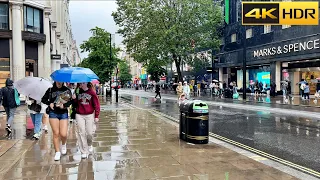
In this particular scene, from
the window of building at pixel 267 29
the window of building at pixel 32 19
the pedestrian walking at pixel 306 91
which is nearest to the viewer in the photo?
the pedestrian walking at pixel 306 91

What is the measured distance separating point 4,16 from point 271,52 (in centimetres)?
2618

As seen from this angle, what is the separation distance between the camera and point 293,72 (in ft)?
108

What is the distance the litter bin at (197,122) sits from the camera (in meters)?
8.07

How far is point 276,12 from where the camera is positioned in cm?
2397

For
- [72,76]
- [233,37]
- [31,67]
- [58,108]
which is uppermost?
[233,37]

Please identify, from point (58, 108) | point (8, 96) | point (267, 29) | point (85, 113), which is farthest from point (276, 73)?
point (58, 108)

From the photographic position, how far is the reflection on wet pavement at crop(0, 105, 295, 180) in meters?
5.51

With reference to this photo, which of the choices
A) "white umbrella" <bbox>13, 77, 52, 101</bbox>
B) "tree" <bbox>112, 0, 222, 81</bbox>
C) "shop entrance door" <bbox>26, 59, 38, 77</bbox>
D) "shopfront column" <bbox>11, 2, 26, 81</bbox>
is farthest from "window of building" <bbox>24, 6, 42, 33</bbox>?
"white umbrella" <bbox>13, 77, 52, 101</bbox>

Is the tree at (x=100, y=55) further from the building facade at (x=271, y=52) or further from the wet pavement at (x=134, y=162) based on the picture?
the wet pavement at (x=134, y=162)

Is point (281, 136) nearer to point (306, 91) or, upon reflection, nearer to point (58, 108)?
point (58, 108)

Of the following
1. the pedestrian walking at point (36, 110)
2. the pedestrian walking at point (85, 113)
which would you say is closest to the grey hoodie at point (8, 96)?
the pedestrian walking at point (36, 110)

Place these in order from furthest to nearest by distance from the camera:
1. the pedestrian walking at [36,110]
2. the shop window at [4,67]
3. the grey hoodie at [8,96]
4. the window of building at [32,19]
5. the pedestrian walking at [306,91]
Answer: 1. the window of building at [32,19]
2. the shop window at [4,67]
3. the pedestrian walking at [306,91]
4. the grey hoodie at [8,96]
5. the pedestrian walking at [36,110]

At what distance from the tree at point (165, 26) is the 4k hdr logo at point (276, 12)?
40.0 feet

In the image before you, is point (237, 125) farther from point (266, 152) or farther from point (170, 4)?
point (170, 4)
